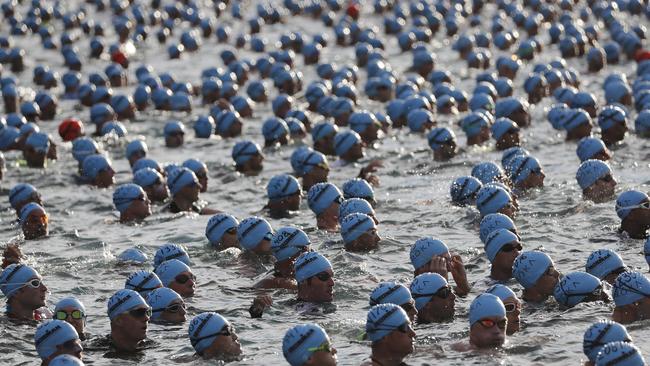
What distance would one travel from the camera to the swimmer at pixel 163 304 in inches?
662

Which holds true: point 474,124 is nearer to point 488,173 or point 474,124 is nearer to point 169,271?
point 488,173

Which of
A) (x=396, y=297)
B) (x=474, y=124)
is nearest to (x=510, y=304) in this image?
(x=396, y=297)

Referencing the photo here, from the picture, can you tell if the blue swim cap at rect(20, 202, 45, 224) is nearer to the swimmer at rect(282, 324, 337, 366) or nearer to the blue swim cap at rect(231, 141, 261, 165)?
the blue swim cap at rect(231, 141, 261, 165)

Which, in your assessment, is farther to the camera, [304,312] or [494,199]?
[494,199]

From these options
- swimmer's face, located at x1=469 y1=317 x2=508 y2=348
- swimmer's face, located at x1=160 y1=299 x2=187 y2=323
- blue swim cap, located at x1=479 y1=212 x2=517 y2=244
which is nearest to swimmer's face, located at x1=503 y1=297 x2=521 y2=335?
swimmer's face, located at x1=469 y1=317 x2=508 y2=348

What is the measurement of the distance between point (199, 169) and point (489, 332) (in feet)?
39.2

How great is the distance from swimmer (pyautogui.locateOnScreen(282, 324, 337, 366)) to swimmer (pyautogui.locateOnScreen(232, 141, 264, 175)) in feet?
44.5

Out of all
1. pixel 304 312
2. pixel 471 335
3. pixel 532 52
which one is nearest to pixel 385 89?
pixel 532 52

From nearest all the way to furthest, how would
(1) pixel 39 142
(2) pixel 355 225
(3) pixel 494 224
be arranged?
(3) pixel 494 224, (2) pixel 355 225, (1) pixel 39 142

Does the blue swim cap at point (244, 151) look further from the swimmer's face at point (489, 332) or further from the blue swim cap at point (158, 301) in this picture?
the swimmer's face at point (489, 332)

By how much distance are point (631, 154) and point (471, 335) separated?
1279cm

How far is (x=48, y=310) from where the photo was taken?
17734mm

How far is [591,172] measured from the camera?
2211cm

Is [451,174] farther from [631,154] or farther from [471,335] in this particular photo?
[471,335]
